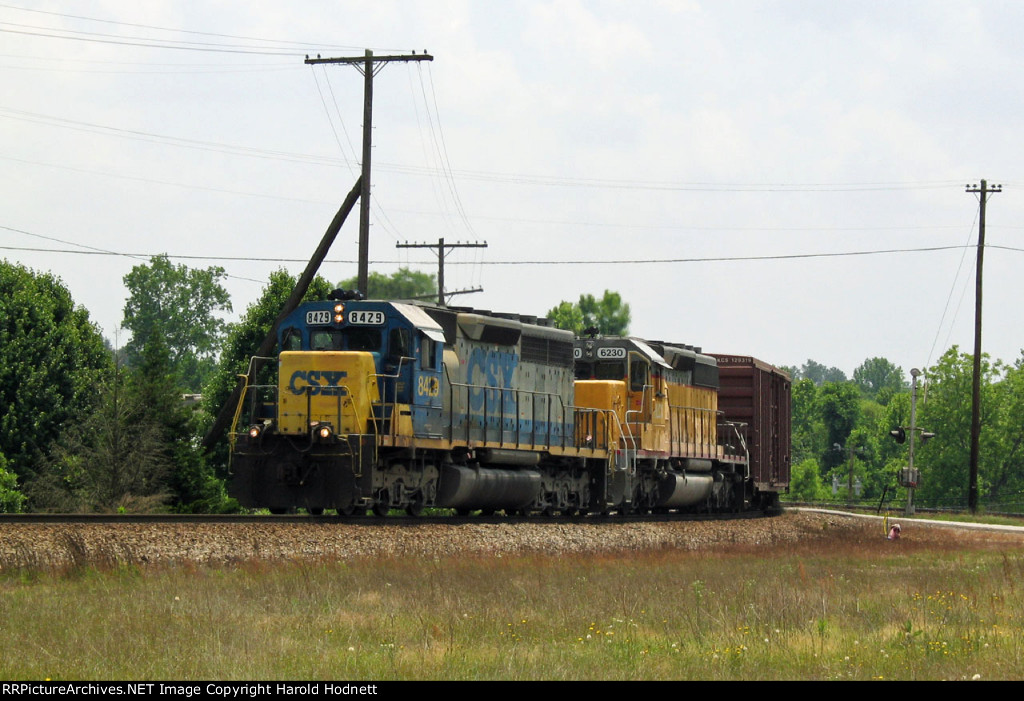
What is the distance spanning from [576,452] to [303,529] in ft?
30.5

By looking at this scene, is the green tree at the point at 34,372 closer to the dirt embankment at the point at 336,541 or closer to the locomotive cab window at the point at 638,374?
the locomotive cab window at the point at 638,374

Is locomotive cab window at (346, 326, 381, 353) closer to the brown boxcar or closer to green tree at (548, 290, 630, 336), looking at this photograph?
the brown boxcar

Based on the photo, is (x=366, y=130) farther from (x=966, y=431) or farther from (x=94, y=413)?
(x=966, y=431)

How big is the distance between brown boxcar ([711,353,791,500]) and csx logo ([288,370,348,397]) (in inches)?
644

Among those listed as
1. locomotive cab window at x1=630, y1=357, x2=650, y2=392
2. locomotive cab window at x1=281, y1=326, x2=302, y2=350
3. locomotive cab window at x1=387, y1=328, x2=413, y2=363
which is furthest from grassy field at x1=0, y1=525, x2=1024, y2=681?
locomotive cab window at x1=630, y1=357, x2=650, y2=392

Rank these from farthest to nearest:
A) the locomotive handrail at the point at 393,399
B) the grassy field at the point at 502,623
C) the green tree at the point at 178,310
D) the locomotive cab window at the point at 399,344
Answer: the green tree at the point at 178,310 → the locomotive cab window at the point at 399,344 → the locomotive handrail at the point at 393,399 → the grassy field at the point at 502,623

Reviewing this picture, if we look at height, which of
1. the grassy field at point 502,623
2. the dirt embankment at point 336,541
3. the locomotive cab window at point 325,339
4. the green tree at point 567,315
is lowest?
the grassy field at point 502,623

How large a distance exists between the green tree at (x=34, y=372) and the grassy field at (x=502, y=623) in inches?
1309

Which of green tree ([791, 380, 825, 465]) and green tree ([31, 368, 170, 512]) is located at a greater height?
green tree ([791, 380, 825, 465])

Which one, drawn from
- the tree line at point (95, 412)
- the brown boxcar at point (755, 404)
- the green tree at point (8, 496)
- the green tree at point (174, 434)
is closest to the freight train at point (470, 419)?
the brown boxcar at point (755, 404)

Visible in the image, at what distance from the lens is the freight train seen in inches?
838

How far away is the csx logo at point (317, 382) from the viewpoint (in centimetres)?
2156

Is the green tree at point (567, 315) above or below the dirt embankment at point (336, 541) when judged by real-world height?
above
